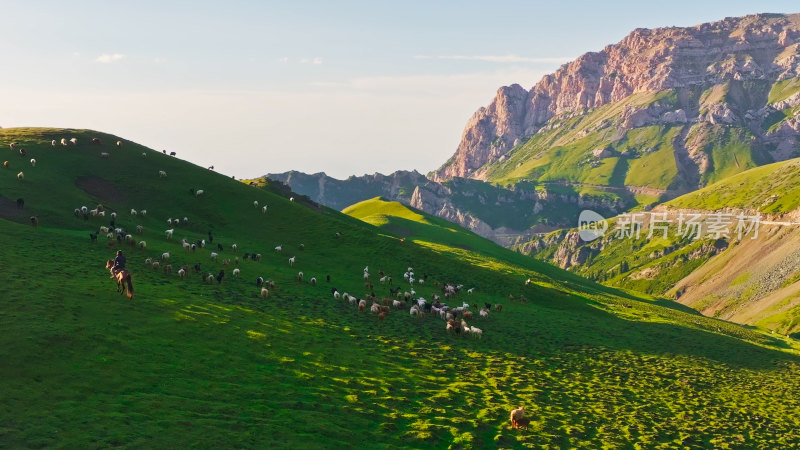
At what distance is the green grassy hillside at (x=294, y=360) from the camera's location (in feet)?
95.9

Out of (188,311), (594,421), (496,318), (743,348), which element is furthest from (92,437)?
(743,348)

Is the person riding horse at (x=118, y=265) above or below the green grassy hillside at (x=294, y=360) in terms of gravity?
above

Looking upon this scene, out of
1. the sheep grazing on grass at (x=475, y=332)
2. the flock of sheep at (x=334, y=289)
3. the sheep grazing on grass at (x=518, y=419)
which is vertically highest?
the flock of sheep at (x=334, y=289)

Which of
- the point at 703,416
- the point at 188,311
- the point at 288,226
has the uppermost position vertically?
the point at 288,226

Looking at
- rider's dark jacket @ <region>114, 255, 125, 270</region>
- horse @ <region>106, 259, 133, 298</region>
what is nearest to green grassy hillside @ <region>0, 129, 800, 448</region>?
horse @ <region>106, 259, 133, 298</region>

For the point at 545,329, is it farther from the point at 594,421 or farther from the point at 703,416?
the point at 594,421

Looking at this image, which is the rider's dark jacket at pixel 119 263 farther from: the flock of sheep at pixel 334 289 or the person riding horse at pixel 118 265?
the flock of sheep at pixel 334 289

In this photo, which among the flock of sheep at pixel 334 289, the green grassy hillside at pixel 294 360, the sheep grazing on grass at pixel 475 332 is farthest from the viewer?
the flock of sheep at pixel 334 289

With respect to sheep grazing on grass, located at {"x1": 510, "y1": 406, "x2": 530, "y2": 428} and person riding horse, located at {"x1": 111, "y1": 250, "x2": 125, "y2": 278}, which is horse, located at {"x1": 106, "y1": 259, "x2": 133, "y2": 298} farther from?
sheep grazing on grass, located at {"x1": 510, "y1": 406, "x2": 530, "y2": 428}

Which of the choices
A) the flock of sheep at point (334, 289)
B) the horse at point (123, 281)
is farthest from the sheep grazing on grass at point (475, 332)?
the horse at point (123, 281)

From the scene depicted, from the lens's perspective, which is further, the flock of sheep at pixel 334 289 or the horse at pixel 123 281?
the flock of sheep at pixel 334 289

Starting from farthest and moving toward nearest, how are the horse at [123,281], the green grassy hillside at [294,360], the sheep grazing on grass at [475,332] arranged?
the sheep grazing on grass at [475,332], the horse at [123,281], the green grassy hillside at [294,360]

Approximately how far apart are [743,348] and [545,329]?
113 feet

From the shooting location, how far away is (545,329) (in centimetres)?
6900
